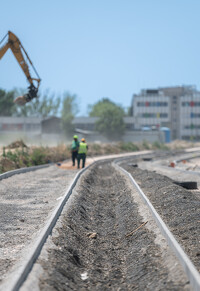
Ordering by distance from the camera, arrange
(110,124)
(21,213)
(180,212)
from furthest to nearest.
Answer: (110,124) → (21,213) → (180,212)

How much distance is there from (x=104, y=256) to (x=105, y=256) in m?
0.02

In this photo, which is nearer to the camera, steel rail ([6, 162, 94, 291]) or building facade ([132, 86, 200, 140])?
steel rail ([6, 162, 94, 291])

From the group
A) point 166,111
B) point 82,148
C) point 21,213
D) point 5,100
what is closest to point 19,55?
point 82,148

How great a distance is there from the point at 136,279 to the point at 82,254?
1808mm

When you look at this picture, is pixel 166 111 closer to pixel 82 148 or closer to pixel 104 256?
pixel 82 148

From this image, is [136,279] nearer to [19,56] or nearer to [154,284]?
[154,284]

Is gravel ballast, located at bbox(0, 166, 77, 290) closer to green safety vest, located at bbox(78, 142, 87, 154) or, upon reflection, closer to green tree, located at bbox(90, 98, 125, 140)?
green safety vest, located at bbox(78, 142, 87, 154)

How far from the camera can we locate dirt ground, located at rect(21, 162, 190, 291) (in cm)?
637

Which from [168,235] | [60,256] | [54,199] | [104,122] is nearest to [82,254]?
[60,256]

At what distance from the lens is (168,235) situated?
792cm

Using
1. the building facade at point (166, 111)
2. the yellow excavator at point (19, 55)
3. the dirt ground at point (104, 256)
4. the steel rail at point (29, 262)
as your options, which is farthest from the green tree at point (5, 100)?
the steel rail at point (29, 262)

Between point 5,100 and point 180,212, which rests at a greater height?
point 5,100

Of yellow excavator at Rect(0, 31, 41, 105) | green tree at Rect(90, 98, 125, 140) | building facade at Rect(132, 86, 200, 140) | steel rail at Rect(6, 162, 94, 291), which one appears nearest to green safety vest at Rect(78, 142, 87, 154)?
yellow excavator at Rect(0, 31, 41, 105)

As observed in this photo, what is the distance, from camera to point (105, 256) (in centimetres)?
839
